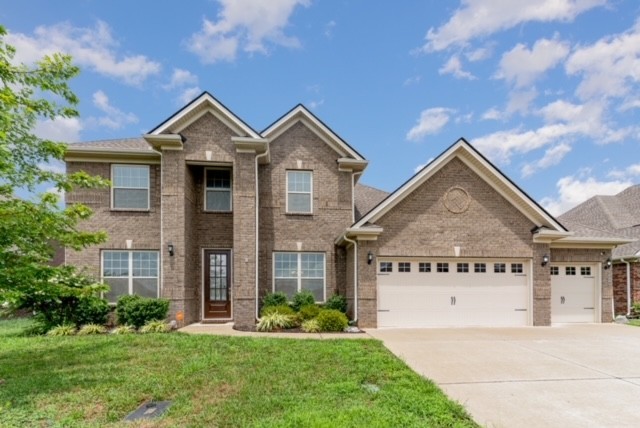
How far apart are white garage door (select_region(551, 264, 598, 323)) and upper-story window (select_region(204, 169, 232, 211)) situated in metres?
12.1

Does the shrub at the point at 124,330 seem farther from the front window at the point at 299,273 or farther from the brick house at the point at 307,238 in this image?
the front window at the point at 299,273

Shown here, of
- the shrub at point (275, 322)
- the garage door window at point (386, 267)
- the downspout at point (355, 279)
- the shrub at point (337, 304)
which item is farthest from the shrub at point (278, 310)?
the garage door window at point (386, 267)

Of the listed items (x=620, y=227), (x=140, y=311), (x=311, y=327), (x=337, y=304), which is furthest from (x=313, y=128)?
(x=620, y=227)

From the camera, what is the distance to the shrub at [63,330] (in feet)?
36.3

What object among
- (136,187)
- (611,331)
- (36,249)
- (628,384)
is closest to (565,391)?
(628,384)

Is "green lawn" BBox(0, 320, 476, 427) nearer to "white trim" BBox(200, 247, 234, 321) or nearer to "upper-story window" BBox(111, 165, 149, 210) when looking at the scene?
"white trim" BBox(200, 247, 234, 321)

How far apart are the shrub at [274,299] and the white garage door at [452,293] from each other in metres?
3.27

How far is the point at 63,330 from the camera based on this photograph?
11.2 metres

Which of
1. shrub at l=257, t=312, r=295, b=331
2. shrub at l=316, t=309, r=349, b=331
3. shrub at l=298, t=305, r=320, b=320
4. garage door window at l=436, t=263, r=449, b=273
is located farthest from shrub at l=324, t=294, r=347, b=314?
garage door window at l=436, t=263, r=449, b=273

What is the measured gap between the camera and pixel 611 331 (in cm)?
1192

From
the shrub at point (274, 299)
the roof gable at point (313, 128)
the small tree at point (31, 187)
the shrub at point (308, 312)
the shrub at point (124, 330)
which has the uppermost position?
the roof gable at point (313, 128)

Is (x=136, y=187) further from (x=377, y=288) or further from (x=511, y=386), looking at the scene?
(x=511, y=386)

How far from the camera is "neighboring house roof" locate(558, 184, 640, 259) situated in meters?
18.9

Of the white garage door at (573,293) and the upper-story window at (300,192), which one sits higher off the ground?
the upper-story window at (300,192)
